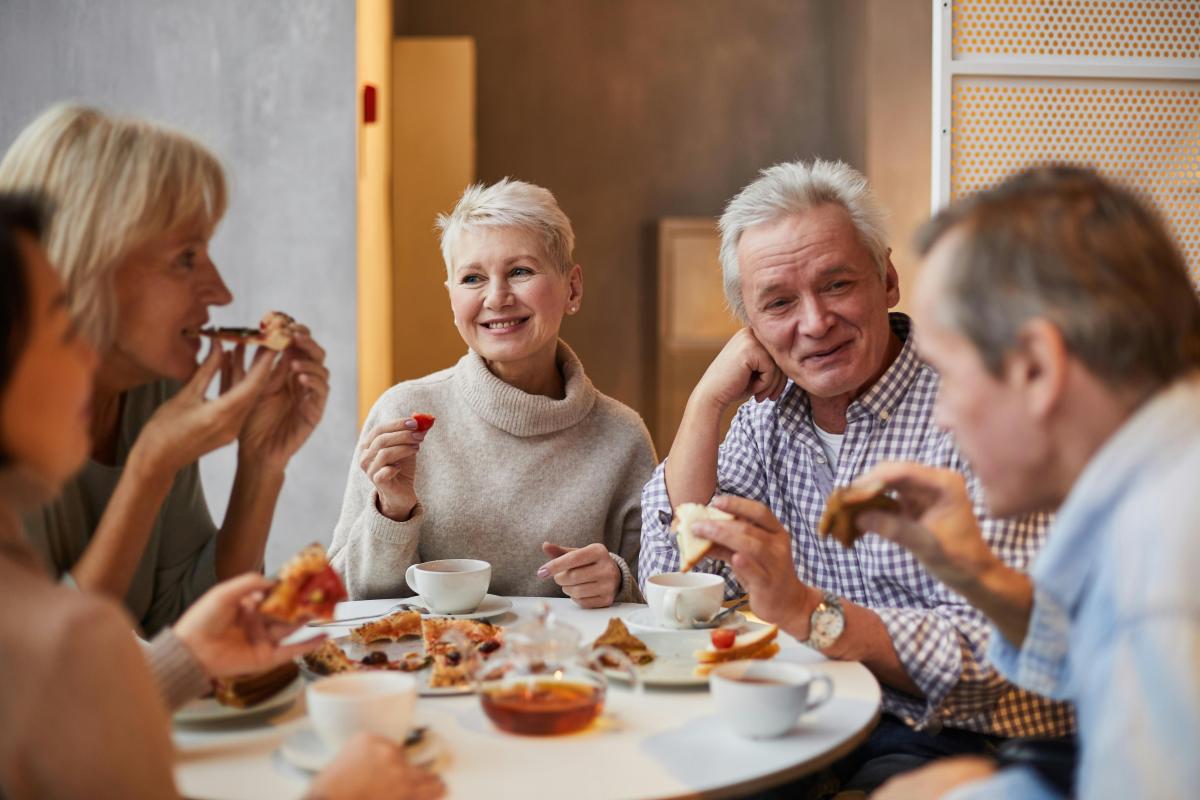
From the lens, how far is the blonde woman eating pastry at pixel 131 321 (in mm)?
1612

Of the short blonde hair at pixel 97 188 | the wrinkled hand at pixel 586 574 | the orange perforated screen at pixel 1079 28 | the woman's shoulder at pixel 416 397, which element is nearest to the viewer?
the short blonde hair at pixel 97 188

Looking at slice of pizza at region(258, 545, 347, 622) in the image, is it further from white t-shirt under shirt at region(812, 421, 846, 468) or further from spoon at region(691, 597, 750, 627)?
white t-shirt under shirt at region(812, 421, 846, 468)

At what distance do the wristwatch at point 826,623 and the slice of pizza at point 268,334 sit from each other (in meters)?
1.05

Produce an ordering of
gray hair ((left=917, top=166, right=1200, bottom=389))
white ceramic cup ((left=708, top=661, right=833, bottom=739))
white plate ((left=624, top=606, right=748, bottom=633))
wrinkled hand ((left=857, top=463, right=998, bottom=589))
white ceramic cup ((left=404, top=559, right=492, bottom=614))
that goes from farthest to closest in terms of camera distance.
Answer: white ceramic cup ((left=404, top=559, right=492, bottom=614))
white plate ((left=624, top=606, right=748, bottom=633))
wrinkled hand ((left=857, top=463, right=998, bottom=589))
white ceramic cup ((left=708, top=661, right=833, bottom=739))
gray hair ((left=917, top=166, right=1200, bottom=389))

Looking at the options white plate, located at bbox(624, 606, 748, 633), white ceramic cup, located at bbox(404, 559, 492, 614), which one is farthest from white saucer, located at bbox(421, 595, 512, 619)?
white plate, located at bbox(624, 606, 748, 633)

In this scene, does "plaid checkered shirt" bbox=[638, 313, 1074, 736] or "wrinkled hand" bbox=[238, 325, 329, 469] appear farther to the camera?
"wrinkled hand" bbox=[238, 325, 329, 469]

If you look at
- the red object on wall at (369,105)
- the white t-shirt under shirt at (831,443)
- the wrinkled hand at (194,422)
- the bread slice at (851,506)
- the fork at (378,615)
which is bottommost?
the fork at (378,615)

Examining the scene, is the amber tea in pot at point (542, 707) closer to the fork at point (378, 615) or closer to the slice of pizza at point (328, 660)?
the slice of pizza at point (328, 660)

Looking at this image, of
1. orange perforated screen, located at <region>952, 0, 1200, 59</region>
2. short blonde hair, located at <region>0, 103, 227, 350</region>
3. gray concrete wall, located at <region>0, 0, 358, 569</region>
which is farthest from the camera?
gray concrete wall, located at <region>0, 0, 358, 569</region>

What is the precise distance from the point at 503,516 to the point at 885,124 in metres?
3.95

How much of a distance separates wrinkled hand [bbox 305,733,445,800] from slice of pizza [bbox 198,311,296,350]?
36.2 inches

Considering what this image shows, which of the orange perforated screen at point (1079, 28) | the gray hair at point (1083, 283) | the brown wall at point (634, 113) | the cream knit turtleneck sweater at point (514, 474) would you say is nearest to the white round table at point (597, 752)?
the gray hair at point (1083, 283)

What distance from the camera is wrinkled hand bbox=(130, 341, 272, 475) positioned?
5.53 feet

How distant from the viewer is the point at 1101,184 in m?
1.15
